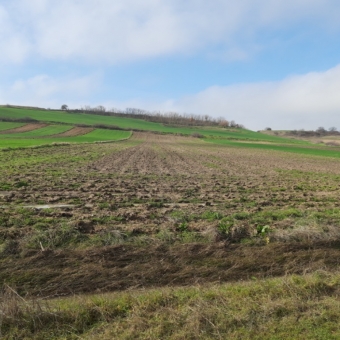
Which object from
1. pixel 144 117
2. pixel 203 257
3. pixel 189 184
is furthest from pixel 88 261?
pixel 144 117

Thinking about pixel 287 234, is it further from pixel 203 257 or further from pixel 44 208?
pixel 44 208

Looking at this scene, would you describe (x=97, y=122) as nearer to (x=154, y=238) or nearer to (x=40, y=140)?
(x=40, y=140)

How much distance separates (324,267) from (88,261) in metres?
5.27

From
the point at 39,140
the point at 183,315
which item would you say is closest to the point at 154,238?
the point at 183,315

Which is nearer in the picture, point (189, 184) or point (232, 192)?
point (232, 192)

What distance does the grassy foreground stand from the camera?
4.16 m

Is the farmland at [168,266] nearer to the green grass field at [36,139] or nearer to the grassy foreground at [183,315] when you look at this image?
the grassy foreground at [183,315]

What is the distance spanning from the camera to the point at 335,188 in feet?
53.7

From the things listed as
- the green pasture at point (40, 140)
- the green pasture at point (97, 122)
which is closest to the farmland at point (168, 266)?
the green pasture at point (40, 140)

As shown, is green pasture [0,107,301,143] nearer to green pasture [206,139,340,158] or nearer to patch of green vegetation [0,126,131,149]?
green pasture [206,139,340,158]

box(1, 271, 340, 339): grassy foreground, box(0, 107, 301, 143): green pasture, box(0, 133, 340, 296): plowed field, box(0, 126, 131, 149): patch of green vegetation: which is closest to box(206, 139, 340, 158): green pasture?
box(0, 107, 301, 143): green pasture

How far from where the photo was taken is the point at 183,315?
14.8 ft

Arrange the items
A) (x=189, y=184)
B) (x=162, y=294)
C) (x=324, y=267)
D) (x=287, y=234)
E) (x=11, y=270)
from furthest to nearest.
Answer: (x=189, y=184) → (x=287, y=234) → (x=324, y=267) → (x=11, y=270) → (x=162, y=294)

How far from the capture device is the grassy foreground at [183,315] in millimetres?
4160
